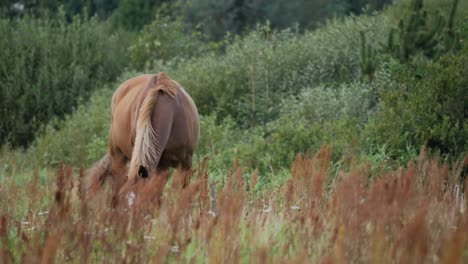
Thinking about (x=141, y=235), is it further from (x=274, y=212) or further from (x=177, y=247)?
(x=274, y=212)

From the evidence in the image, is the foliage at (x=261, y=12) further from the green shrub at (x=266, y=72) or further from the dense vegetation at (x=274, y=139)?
the green shrub at (x=266, y=72)

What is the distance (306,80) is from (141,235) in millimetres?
14380

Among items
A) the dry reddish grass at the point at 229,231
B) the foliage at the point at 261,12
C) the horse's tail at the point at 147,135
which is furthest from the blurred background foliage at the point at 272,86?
the foliage at the point at 261,12

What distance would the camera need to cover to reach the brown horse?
7263 mm

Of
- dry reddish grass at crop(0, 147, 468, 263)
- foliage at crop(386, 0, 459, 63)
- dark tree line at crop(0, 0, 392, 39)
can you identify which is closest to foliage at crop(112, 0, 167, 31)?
dark tree line at crop(0, 0, 392, 39)

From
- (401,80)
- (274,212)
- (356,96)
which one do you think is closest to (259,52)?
(356,96)

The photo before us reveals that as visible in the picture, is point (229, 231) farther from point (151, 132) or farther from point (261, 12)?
point (261, 12)

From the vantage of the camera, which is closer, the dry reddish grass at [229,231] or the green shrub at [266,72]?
the dry reddish grass at [229,231]

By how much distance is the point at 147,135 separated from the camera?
7.36m

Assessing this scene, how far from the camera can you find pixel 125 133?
349 inches

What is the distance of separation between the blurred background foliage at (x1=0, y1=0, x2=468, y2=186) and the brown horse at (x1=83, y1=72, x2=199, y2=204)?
4.43 ft

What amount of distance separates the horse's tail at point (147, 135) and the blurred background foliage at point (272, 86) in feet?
3.67

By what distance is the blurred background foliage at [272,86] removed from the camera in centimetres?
1016

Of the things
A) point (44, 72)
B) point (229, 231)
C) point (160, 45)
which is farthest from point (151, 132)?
point (160, 45)
